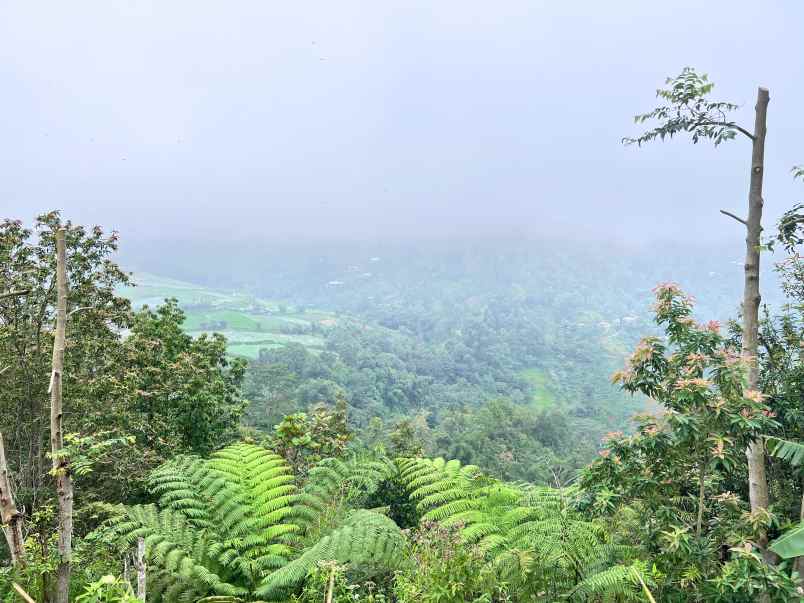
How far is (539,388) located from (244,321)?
5195 cm

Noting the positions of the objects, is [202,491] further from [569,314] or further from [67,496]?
[569,314]

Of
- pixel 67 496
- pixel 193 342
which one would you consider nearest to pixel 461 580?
pixel 67 496

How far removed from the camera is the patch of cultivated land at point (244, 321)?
2761 inches

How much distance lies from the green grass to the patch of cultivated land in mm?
29815

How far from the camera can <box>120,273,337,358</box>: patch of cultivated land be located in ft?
230

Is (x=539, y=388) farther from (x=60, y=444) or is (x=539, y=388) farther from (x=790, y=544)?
(x=60, y=444)

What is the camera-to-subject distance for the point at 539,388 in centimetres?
6612

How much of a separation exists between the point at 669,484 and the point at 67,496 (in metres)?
3.46

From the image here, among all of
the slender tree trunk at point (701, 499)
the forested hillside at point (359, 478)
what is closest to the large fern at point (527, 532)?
the forested hillside at point (359, 478)

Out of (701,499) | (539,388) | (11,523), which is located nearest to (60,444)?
(11,523)

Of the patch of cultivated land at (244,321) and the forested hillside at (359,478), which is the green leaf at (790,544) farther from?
the patch of cultivated land at (244,321)

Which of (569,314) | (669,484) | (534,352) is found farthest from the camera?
(569,314)

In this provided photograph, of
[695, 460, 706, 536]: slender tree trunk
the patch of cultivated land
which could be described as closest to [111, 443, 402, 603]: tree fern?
[695, 460, 706, 536]: slender tree trunk

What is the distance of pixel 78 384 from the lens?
6.50m
